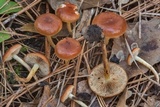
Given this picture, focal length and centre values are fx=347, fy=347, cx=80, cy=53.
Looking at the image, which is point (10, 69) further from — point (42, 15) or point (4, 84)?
point (42, 15)

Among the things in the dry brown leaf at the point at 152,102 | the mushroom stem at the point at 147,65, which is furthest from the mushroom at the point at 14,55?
the dry brown leaf at the point at 152,102

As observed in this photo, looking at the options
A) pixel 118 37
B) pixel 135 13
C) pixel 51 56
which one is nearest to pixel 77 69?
pixel 51 56

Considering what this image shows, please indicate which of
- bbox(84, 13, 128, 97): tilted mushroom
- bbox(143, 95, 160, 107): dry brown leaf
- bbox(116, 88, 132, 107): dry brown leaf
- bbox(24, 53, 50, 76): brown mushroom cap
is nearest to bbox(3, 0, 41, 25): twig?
bbox(24, 53, 50, 76): brown mushroom cap

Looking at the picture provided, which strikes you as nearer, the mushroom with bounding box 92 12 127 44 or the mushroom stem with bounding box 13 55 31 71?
the mushroom with bounding box 92 12 127 44

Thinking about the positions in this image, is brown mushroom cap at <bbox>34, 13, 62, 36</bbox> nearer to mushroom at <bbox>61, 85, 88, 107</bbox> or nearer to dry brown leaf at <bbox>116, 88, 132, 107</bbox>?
mushroom at <bbox>61, 85, 88, 107</bbox>

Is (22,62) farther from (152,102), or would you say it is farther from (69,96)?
(152,102)
